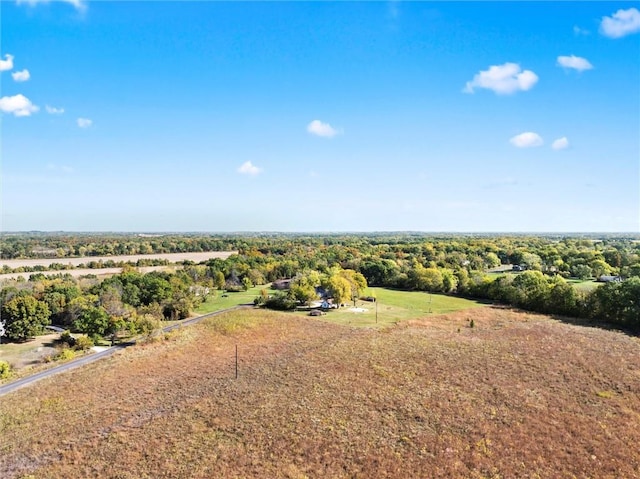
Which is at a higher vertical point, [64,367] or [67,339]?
[67,339]

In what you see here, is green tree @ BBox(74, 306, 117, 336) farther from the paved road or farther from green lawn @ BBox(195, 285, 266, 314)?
green lawn @ BBox(195, 285, 266, 314)

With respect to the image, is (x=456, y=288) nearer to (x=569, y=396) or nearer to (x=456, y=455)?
(x=569, y=396)

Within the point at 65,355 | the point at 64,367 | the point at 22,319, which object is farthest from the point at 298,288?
the point at 22,319

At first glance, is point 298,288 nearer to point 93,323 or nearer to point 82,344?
point 93,323

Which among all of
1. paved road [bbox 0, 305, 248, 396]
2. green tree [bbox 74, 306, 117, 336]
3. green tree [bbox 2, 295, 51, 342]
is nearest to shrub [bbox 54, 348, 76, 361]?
paved road [bbox 0, 305, 248, 396]

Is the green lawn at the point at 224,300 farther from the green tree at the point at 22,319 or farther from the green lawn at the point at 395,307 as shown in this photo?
the green tree at the point at 22,319

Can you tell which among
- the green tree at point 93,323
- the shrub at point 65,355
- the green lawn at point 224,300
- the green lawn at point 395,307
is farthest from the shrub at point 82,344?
the green lawn at point 395,307

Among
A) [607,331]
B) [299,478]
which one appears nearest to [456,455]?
[299,478]
